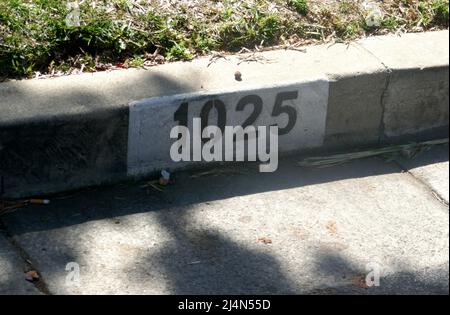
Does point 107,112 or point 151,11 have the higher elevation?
point 151,11

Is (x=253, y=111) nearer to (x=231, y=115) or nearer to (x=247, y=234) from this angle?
(x=231, y=115)

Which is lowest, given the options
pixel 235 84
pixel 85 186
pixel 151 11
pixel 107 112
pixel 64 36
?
pixel 85 186

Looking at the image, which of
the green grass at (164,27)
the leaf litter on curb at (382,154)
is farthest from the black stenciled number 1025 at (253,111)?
the green grass at (164,27)

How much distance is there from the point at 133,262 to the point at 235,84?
1.07 m

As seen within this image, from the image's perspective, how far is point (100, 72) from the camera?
405cm

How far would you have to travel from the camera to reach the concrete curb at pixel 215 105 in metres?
3.70

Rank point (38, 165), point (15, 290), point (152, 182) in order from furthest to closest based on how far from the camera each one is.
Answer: point (152, 182), point (38, 165), point (15, 290)

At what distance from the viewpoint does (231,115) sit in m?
4.04

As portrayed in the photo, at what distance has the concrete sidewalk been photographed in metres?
3.42

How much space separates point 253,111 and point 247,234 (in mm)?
675

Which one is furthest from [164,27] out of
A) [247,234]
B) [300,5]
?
[247,234]

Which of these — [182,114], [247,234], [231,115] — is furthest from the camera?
[231,115]
